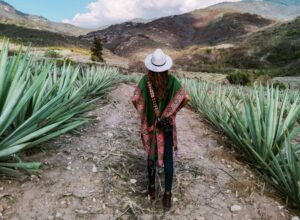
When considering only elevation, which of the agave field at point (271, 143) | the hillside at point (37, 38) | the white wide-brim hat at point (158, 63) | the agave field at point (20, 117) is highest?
the hillside at point (37, 38)

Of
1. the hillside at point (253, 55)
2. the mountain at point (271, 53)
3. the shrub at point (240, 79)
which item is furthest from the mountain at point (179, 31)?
the shrub at point (240, 79)

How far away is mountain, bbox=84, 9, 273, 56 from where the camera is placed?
6438cm

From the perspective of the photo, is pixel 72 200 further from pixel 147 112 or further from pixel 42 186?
pixel 147 112

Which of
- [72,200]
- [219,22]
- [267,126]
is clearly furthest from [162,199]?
[219,22]

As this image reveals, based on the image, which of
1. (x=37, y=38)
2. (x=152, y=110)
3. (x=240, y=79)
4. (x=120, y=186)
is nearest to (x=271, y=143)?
(x=152, y=110)

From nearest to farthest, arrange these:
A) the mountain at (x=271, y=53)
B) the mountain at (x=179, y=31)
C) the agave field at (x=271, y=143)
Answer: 1. the agave field at (x=271, y=143)
2. the mountain at (x=271, y=53)
3. the mountain at (x=179, y=31)

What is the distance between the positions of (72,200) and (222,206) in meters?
1.07

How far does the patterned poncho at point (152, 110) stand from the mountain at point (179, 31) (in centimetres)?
5394

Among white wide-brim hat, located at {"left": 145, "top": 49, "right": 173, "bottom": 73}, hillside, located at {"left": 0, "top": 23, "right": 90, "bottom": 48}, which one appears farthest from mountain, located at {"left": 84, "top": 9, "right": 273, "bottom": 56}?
white wide-brim hat, located at {"left": 145, "top": 49, "right": 173, "bottom": 73}

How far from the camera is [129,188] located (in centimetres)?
287

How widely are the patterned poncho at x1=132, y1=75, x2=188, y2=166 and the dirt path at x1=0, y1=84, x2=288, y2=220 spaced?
1.25 ft

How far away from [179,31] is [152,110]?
272 ft

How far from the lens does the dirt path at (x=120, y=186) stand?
2.54m

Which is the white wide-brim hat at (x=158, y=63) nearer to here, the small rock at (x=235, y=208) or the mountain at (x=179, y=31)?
the small rock at (x=235, y=208)
